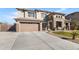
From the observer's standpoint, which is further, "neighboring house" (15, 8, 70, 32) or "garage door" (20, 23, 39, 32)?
"neighboring house" (15, 8, 70, 32)

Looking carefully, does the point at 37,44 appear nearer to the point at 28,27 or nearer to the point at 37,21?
the point at 28,27

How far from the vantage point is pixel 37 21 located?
87.3 feet

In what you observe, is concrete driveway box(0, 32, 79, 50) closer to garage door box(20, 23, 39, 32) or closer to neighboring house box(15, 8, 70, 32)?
garage door box(20, 23, 39, 32)

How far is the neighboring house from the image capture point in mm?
24984

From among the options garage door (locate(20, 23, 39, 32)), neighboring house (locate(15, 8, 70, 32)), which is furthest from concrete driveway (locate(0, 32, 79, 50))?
neighboring house (locate(15, 8, 70, 32))

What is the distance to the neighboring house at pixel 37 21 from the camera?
25.0 metres

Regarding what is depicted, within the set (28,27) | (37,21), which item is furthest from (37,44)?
(37,21)

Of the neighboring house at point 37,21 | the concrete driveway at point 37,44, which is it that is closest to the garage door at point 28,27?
the neighboring house at point 37,21

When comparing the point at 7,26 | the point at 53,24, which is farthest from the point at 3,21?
the point at 53,24

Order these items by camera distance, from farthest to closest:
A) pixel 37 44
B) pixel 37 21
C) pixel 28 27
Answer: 1. pixel 37 21
2. pixel 28 27
3. pixel 37 44

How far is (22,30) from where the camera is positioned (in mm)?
Answer: 24422

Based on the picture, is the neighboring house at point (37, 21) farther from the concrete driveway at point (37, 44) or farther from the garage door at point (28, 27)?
the concrete driveway at point (37, 44)

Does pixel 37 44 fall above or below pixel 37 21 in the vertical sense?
below
